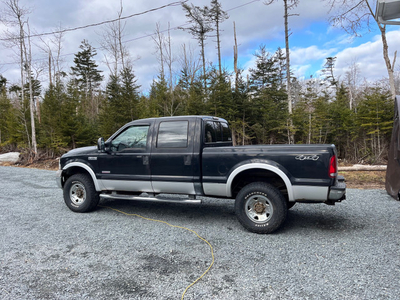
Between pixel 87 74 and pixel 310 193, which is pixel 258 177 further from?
pixel 87 74

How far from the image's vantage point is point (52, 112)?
1561 cm

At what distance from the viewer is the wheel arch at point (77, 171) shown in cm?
522

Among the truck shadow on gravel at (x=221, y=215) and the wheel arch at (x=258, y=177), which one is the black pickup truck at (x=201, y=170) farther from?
the truck shadow on gravel at (x=221, y=215)

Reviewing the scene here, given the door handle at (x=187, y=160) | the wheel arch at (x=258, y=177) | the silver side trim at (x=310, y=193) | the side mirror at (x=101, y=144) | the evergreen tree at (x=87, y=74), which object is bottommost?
the silver side trim at (x=310, y=193)

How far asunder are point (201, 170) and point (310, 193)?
1754 mm

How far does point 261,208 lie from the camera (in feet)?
13.3

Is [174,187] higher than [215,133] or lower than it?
lower

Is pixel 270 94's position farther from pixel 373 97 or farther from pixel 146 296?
pixel 146 296

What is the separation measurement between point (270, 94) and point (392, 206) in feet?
34.8

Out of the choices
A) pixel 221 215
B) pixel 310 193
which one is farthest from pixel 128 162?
pixel 310 193

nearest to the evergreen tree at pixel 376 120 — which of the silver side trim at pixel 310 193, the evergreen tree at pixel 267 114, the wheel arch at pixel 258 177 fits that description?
the evergreen tree at pixel 267 114

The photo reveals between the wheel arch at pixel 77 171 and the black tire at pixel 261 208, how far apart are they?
2.99 metres

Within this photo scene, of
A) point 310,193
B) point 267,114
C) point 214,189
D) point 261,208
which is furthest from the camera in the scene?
point 267,114

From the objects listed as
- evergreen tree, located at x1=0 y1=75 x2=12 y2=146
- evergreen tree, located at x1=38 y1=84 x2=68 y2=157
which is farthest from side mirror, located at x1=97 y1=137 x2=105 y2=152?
evergreen tree, located at x1=0 y1=75 x2=12 y2=146
